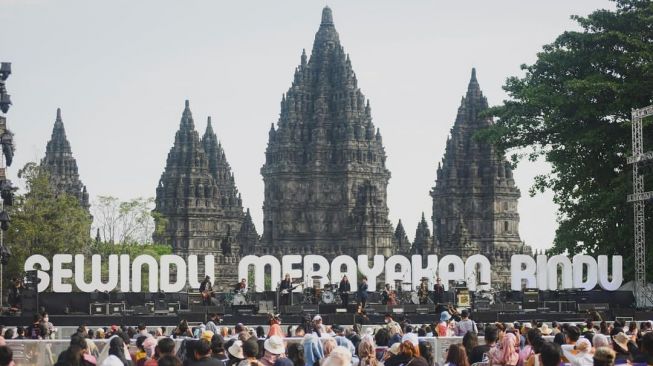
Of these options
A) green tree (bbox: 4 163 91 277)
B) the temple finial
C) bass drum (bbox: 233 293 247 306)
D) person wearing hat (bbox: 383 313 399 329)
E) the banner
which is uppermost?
the temple finial

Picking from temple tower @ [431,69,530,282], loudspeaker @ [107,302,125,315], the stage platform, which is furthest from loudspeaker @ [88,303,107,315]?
temple tower @ [431,69,530,282]

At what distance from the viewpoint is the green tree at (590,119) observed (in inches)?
1987

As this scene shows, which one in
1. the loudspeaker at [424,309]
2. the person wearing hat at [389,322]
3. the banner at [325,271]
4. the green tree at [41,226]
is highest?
the green tree at [41,226]

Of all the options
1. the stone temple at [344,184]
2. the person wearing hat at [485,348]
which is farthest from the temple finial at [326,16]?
the person wearing hat at [485,348]

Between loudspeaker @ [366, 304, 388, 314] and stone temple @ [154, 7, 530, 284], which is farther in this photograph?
stone temple @ [154, 7, 530, 284]

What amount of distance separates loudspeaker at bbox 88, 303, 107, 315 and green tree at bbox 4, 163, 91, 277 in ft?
92.7

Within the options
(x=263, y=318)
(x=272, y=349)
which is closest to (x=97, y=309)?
(x=263, y=318)

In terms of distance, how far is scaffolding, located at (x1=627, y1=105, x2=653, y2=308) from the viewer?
44.3m

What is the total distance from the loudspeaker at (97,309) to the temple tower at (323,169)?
82.7 meters

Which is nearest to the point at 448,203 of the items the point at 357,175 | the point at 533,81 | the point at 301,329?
the point at 357,175

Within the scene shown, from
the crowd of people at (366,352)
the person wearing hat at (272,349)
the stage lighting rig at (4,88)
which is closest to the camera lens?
the crowd of people at (366,352)

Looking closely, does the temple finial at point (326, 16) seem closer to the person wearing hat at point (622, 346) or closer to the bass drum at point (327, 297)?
the bass drum at point (327, 297)

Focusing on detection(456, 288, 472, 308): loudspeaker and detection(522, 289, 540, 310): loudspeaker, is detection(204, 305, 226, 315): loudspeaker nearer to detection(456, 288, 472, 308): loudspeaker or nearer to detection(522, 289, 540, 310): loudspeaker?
detection(456, 288, 472, 308): loudspeaker

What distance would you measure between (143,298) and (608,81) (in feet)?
59.4
